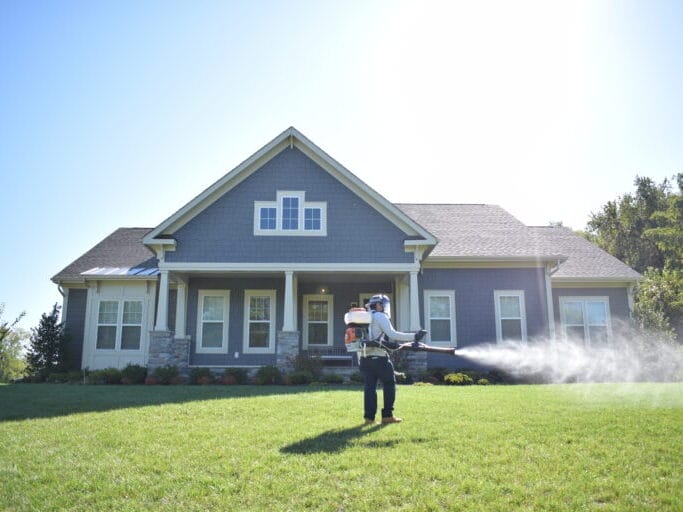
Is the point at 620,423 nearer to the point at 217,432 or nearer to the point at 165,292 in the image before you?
the point at 217,432

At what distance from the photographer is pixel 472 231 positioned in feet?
69.5

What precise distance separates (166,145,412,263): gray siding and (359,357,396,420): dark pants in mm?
9145

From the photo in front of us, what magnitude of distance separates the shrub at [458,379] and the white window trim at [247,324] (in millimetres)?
6255

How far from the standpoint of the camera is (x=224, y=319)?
750 inches

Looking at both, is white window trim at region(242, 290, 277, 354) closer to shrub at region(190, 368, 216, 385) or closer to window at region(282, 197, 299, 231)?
shrub at region(190, 368, 216, 385)

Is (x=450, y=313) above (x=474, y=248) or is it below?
below

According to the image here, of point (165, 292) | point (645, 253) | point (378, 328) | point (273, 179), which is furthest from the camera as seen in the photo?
point (645, 253)

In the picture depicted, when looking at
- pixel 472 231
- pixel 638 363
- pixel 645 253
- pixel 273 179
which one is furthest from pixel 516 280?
pixel 645 253

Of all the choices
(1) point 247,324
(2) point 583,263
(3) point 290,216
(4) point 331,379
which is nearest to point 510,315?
(2) point 583,263

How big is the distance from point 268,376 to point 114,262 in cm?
905

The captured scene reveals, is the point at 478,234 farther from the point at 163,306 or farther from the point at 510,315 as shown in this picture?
the point at 163,306

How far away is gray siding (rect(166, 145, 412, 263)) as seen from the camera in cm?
1727

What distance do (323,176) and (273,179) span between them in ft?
5.49

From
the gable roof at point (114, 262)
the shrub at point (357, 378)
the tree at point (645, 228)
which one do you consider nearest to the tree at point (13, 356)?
the gable roof at point (114, 262)
